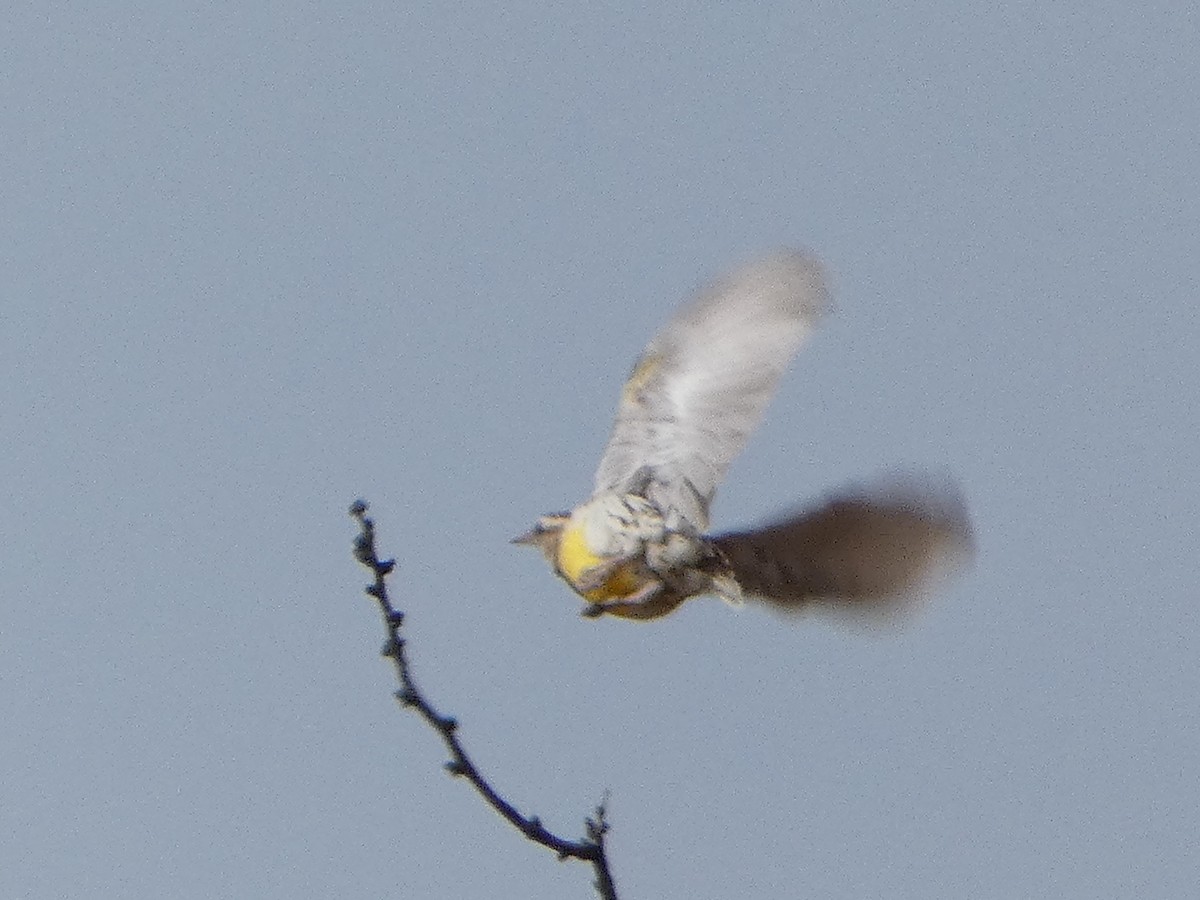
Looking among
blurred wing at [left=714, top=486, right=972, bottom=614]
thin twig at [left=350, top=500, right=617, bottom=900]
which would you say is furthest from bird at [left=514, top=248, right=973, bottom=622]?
thin twig at [left=350, top=500, right=617, bottom=900]

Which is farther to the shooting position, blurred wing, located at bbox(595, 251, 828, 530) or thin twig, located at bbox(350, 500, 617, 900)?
blurred wing, located at bbox(595, 251, 828, 530)

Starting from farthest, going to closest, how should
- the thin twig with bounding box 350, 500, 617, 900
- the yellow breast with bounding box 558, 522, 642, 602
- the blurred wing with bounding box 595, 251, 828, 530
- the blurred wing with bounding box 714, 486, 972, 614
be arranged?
1. the blurred wing with bounding box 595, 251, 828, 530
2. the yellow breast with bounding box 558, 522, 642, 602
3. the blurred wing with bounding box 714, 486, 972, 614
4. the thin twig with bounding box 350, 500, 617, 900

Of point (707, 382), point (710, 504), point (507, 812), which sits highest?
point (707, 382)

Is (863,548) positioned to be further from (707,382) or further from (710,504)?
(707,382)

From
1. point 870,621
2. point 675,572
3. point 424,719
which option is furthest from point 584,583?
point 424,719

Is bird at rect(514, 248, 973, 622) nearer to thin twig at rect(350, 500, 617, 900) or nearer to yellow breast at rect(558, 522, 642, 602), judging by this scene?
yellow breast at rect(558, 522, 642, 602)

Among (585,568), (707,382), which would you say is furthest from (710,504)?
(585,568)

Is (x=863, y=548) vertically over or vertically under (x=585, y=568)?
under

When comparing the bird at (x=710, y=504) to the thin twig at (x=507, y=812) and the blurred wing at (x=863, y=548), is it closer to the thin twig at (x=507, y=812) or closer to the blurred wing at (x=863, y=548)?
the blurred wing at (x=863, y=548)
